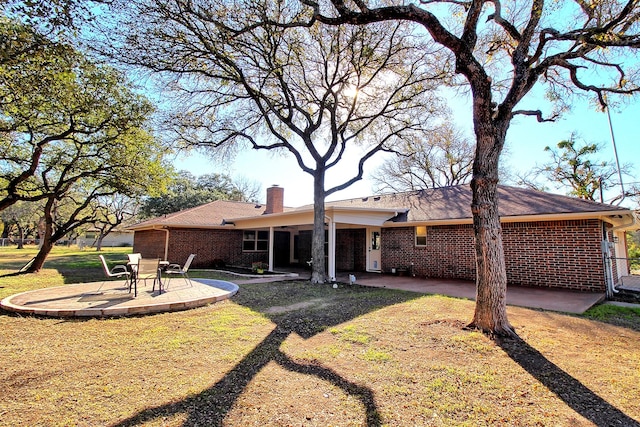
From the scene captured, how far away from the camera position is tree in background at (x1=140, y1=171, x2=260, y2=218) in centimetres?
3266

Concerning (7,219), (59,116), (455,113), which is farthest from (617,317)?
(7,219)

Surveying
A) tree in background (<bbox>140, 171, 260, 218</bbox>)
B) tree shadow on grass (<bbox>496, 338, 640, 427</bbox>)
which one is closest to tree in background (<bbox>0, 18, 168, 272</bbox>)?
tree shadow on grass (<bbox>496, 338, 640, 427</bbox>)

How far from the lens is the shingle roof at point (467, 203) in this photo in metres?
9.11

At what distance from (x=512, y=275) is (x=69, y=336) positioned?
38.5 feet

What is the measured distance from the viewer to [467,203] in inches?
485

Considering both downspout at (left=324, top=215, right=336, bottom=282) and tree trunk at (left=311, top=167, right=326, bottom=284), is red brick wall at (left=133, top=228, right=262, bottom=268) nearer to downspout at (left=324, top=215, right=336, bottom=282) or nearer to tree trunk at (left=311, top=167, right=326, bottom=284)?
tree trunk at (left=311, top=167, right=326, bottom=284)

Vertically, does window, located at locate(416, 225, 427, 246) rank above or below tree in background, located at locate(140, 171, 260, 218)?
below

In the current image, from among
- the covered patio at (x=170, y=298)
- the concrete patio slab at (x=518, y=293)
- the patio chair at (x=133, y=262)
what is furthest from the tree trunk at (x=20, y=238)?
the concrete patio slab at (x=518, y=293)

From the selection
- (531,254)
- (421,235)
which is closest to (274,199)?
(421,235)

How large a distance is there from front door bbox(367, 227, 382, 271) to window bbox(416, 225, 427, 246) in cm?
206

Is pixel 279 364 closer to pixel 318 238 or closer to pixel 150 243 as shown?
pixel 318 238

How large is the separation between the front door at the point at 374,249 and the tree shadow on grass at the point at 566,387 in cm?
967

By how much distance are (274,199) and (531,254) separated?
12201 mm

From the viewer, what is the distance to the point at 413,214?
1280 centimetres
